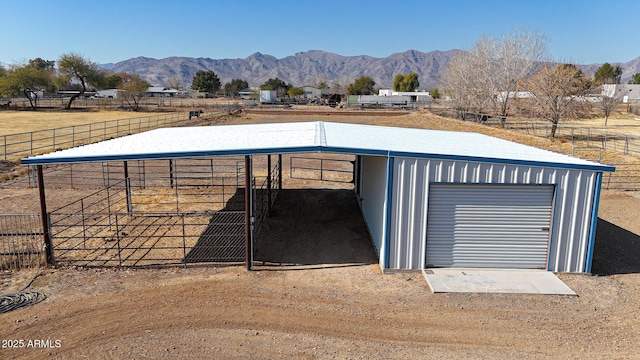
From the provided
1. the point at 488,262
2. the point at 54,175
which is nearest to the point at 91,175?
the point at 54,175

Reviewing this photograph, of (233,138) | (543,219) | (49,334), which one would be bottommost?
(49,334)

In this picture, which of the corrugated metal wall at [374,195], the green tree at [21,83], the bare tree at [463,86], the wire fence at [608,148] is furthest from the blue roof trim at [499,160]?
the green tree at [21,83]

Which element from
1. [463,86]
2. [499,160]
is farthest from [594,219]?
[463,86]

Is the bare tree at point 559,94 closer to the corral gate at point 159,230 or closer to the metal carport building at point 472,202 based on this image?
the corral gate at point 159,230

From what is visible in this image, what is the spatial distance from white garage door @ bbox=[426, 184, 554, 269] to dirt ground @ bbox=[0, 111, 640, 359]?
1.03 m

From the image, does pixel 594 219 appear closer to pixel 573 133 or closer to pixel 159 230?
pixel 159 230

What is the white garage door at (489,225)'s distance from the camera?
1051cm

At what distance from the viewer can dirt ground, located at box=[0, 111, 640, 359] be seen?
24.5ft

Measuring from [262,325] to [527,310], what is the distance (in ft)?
16.2

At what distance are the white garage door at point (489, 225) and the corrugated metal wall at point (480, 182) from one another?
8.1 inches

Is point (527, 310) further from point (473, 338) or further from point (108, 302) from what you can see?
point (108, 302)

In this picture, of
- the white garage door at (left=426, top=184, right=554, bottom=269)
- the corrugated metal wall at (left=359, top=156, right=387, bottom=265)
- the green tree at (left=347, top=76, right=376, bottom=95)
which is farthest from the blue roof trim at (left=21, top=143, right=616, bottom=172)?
the green tree at (left=347, top=76, right=376, bottom=95)

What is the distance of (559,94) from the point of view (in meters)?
38.8

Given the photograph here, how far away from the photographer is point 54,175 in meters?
22.0
